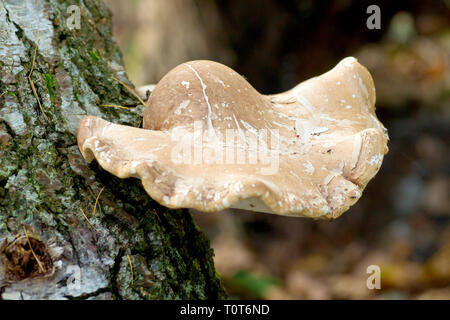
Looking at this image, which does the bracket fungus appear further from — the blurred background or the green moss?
the blurred background

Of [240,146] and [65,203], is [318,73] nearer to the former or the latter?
[240,146]

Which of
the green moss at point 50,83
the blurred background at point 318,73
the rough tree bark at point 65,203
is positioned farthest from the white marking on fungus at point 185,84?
the blurred background at point 318,73

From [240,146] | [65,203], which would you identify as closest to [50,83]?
[65,203]

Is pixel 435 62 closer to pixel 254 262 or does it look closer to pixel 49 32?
pixel 254 262

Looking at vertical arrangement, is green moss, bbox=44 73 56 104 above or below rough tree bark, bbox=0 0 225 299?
above

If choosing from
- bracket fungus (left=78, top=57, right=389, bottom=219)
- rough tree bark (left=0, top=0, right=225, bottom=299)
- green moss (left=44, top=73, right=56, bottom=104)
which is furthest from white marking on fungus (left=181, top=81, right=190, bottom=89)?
green moss (left=44, top=73, right=56, bottom=104)
